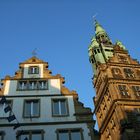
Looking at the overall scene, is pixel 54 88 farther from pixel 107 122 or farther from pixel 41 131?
pixel 107 122

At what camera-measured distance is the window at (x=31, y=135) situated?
22609 mm

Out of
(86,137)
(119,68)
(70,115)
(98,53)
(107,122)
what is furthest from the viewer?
(98,53)

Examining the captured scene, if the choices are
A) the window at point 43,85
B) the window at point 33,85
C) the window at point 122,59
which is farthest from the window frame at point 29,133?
the window at point 122,59

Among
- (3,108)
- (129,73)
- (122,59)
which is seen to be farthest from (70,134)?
(122,59)

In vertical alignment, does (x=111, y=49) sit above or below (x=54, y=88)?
above

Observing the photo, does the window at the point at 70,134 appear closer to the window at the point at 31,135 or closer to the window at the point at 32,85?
the window at the point at 31,135

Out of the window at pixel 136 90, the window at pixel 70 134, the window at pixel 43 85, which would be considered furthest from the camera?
the window at pixel 136 90

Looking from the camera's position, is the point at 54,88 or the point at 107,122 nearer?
the point at 54,88

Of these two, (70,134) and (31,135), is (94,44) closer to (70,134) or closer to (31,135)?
(70,134)

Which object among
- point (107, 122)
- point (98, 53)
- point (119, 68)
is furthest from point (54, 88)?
point (98, 53)

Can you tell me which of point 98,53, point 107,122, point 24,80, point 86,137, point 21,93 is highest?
point 98,53

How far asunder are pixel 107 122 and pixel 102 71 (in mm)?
11078

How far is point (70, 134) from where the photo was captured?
2295 centimetres

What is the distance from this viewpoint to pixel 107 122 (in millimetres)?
49219
